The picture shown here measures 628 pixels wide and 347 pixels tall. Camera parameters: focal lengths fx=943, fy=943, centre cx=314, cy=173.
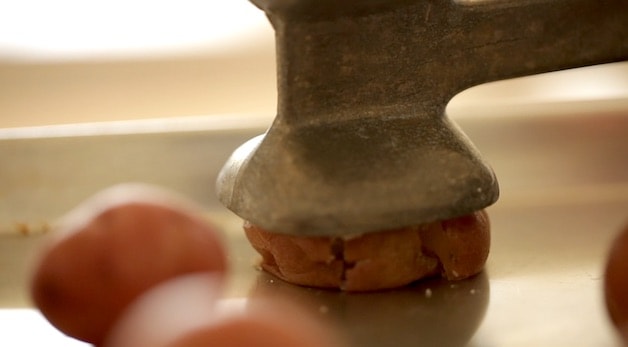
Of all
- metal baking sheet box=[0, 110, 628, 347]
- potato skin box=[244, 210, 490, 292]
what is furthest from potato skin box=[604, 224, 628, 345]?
potato skin box=[244, 210, 490, 292]

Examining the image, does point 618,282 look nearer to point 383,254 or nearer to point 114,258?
point 383,254

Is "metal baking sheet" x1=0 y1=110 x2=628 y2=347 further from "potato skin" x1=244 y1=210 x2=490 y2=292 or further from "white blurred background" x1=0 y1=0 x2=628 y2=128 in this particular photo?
"white blurred background" x1=0 y1=0 x2=628 y2=128

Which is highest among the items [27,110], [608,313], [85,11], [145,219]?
[145,219]

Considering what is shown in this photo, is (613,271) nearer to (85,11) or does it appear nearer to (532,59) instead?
(532,59)

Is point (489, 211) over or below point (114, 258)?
below

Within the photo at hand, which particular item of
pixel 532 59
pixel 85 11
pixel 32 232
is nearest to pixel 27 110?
pixel 85 11

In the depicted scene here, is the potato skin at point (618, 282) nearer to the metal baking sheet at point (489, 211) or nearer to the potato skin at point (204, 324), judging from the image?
the metal baking sheet at point (489, 211)

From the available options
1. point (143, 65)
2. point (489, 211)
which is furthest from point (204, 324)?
point (143, 65)
